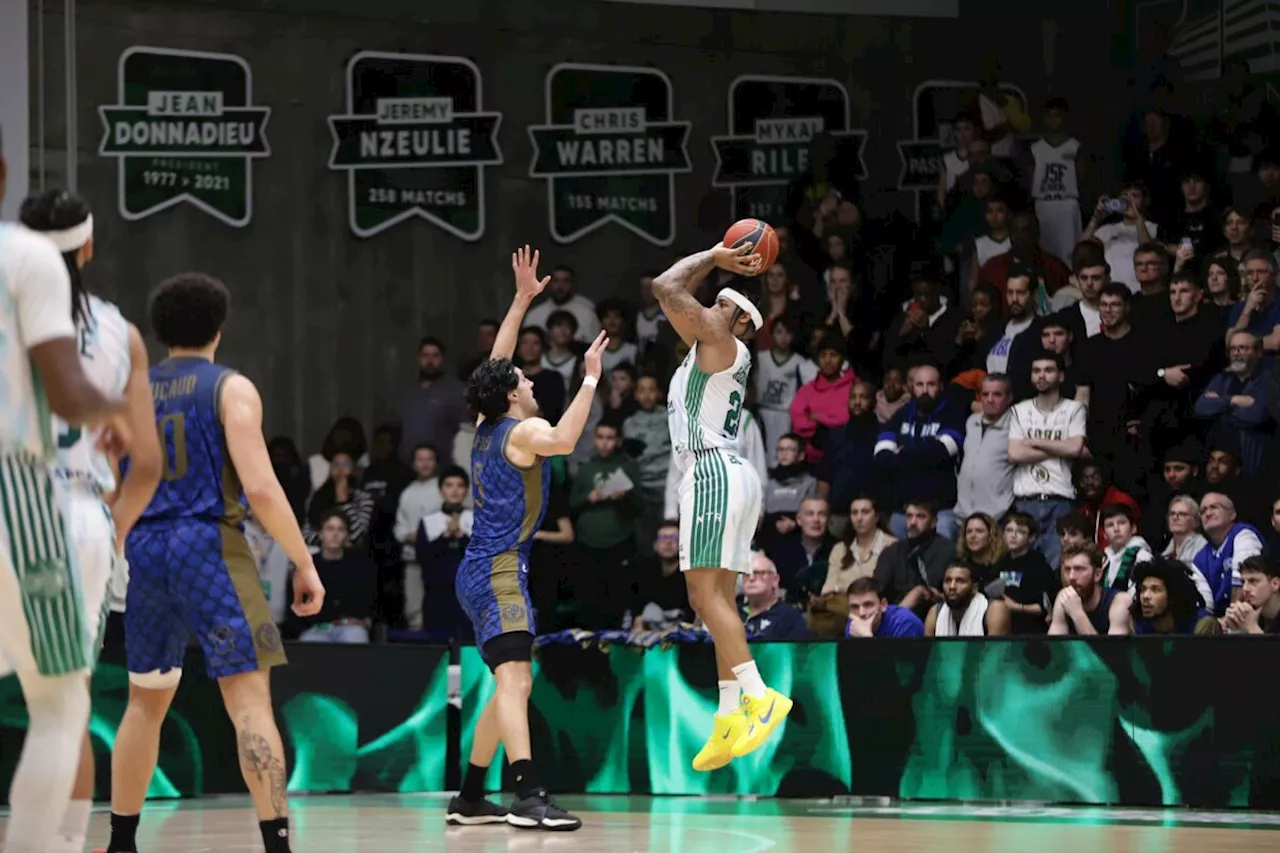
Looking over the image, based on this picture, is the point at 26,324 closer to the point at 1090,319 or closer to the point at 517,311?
the point at 517,311

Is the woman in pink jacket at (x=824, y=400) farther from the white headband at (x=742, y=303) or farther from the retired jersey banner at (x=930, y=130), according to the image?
the white headband at (x=742, y=303)

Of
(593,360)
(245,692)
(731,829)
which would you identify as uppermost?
(593,360)

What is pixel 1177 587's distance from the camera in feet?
35.9

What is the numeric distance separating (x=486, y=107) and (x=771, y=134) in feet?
8.47

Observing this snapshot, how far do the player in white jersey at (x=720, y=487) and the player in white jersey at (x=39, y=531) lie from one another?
4645 mm

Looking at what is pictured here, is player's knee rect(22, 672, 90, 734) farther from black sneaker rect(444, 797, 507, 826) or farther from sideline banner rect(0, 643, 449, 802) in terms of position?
sideline banner rect(0, 643, 449, 802)

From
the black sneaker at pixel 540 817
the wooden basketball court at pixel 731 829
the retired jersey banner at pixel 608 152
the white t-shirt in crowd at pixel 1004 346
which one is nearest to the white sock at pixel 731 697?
the wooden basketball court at pixel 731 829

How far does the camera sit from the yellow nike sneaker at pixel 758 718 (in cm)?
920

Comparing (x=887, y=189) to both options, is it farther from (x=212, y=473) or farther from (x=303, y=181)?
(x=212, y=473)

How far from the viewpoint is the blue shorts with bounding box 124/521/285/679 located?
21.6 ft

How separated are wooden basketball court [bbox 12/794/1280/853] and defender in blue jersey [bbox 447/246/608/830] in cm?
23

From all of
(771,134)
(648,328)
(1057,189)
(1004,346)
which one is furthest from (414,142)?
(1004,346)

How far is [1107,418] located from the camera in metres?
12.6

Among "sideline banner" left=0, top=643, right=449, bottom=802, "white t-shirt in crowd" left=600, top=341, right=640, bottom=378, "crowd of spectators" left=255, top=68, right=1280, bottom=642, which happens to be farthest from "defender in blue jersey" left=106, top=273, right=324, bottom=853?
"white t-shirt in crowd" left=600, top=341, right=640, bottom=378
